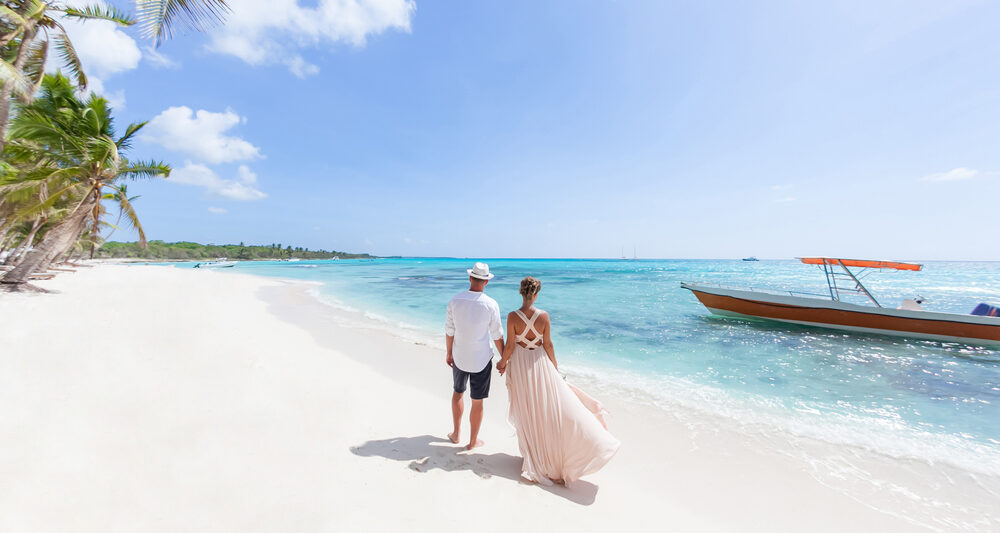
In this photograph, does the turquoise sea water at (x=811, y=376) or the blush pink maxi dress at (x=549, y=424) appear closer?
the blush pink maxi dress at (x=549, y=424)

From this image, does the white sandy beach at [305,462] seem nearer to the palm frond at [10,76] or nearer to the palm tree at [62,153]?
the palm frond at [10,76]

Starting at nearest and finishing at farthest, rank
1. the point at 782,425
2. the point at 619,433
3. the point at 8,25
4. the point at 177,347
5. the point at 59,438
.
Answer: the point at 59,438 → the point at 619,433 → the point at 782,425 → the point at 177,347 → the point at 8,25

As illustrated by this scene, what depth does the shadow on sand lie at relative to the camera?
2.88 meters

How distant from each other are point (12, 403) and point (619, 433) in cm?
650

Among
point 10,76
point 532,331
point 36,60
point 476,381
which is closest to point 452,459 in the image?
point 476,381

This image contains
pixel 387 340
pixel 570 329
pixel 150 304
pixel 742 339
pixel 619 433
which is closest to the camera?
pixel 619 433

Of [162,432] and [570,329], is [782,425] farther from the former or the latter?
[162,432]

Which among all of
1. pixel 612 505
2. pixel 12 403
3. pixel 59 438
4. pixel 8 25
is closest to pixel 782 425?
pixel 612 505

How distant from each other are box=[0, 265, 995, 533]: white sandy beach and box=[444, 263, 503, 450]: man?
692mm

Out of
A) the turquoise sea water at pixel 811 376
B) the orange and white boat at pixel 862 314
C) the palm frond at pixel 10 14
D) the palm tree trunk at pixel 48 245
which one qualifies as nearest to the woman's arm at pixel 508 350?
the turquoise sea water at pixel 811 376

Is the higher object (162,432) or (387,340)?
(162,432)

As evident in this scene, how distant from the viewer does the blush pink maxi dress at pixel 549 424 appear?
2807 mm

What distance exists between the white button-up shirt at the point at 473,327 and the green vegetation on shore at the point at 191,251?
79.1 meters

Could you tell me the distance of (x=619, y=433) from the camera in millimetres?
4367
